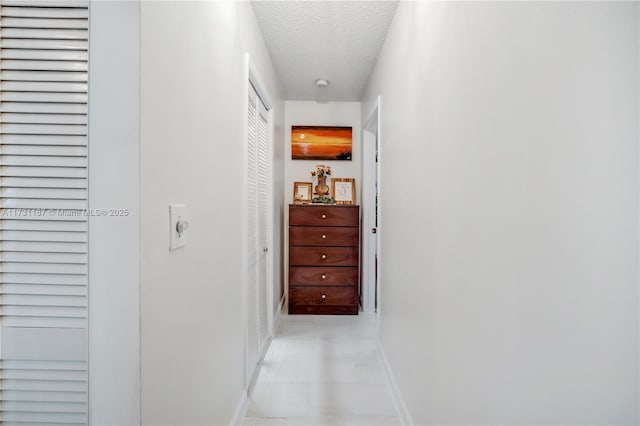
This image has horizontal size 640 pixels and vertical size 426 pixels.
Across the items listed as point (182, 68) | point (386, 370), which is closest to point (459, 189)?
point (182, 68)

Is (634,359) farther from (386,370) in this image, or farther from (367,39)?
(367,39)

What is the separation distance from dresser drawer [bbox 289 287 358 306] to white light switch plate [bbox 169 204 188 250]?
2678mm

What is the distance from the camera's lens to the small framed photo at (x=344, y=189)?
410 cm

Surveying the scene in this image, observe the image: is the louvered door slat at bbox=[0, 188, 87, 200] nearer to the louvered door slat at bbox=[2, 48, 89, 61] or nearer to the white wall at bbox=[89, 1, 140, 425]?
the white wall at bbox=[89, 1, 140, 425]

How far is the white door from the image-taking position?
7.54ft

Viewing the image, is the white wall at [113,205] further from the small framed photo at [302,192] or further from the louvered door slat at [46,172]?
the small framed photo at [302,192]

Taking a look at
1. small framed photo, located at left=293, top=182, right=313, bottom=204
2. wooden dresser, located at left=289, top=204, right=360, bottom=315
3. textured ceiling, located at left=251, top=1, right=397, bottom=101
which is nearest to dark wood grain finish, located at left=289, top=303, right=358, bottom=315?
wooden dresser, located at left=289, top=204, right=360, bottom=315

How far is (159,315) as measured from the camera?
3.25 ft

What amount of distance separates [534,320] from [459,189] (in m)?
0.53

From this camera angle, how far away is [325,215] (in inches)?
145

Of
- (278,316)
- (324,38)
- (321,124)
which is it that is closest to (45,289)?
(324,38)

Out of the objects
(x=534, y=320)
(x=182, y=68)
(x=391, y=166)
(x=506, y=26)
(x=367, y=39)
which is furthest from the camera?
(x=367, y=39)

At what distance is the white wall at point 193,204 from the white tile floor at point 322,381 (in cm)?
32

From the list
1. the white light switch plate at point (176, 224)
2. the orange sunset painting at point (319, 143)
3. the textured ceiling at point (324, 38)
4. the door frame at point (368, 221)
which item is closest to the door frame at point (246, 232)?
the textured ceiling at point (324, 38)
